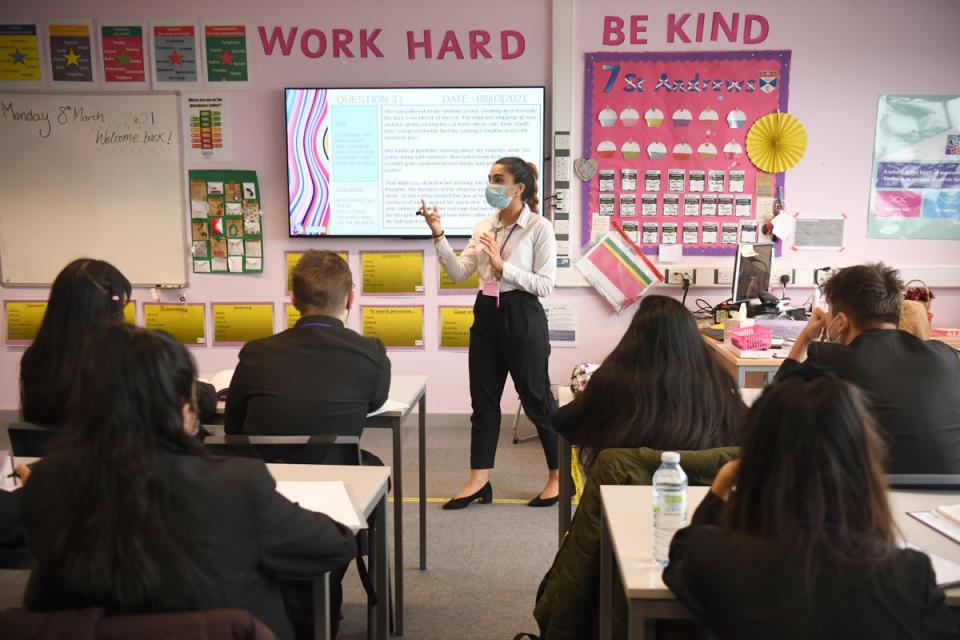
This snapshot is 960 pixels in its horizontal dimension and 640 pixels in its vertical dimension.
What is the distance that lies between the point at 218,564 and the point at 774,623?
2.75 ft

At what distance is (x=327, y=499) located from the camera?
173 cm

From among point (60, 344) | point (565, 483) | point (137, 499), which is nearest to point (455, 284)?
point (565, 483)

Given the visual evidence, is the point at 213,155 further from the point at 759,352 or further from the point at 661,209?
Result: the point at 759,352

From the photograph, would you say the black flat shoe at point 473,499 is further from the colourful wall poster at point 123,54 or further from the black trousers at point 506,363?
the colourful wall poster at point 123,54

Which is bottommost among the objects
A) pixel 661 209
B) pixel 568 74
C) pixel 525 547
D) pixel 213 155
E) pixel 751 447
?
pixel 525 547

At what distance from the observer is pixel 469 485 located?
354cm

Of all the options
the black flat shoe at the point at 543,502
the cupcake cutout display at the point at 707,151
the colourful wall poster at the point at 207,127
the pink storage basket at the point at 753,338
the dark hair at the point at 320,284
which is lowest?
the black flat shoe at the point at 543,502

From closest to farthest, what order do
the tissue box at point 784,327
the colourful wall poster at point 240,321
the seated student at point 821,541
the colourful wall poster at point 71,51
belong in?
the seated student at point 821,541
the tissue box at point 784,327
the colourful wall poster at point 71,51
the colourful wall poster at point 240,321

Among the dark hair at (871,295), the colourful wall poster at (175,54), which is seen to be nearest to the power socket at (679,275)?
the dark hair at (871,295)

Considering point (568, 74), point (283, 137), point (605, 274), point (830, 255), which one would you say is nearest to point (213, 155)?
point (283, 137)

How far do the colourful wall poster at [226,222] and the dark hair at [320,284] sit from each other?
8.01ft

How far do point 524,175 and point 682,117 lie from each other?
1455 mm

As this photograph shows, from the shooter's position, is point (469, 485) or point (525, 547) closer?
point (525, 547)

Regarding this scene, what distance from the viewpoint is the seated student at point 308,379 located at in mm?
2148
